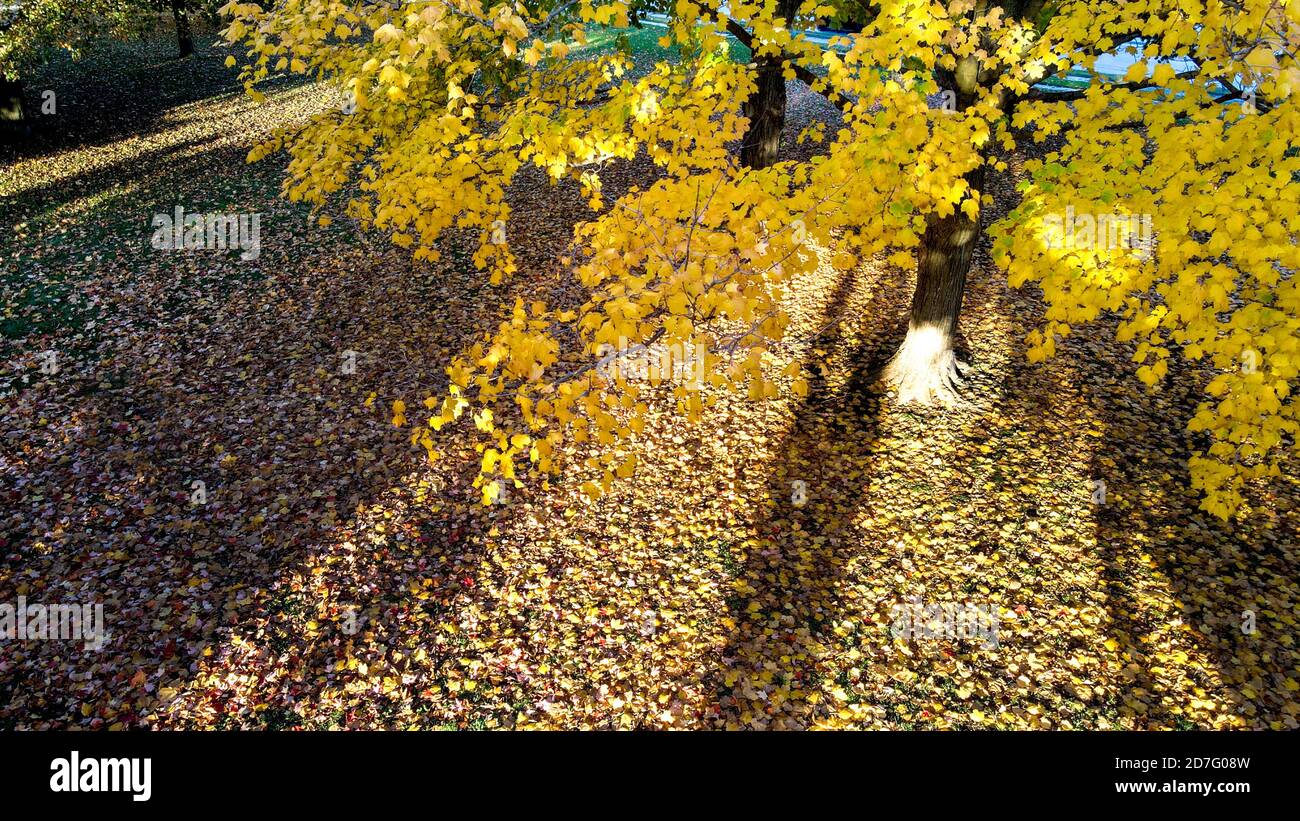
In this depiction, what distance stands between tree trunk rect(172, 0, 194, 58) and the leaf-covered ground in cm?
2169

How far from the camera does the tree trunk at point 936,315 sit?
8.05 m

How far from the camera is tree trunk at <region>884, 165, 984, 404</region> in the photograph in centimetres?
805

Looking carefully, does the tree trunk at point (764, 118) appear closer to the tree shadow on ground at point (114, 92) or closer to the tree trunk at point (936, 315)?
the tree trunk at point (936, 315)

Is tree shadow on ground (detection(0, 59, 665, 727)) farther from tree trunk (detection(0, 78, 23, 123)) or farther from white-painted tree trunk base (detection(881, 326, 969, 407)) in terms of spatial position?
tree trunk (detection(0, 78, 23, 123))

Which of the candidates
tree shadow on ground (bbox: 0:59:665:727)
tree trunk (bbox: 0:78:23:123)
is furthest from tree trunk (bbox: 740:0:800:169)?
tree trunk (bbox: 0:78:23:123)

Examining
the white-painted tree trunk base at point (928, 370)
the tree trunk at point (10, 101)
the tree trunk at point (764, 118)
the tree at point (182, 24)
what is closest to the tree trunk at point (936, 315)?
the white-painted tree trunk base at point (928, 370)

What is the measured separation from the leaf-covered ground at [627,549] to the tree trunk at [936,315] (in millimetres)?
493

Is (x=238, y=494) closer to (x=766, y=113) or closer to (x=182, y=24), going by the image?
(x=766, y=113)

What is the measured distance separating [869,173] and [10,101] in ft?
77.7

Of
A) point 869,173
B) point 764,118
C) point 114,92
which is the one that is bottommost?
point 869,173

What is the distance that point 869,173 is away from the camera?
225 inches

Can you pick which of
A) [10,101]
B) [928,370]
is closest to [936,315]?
[928,370]
